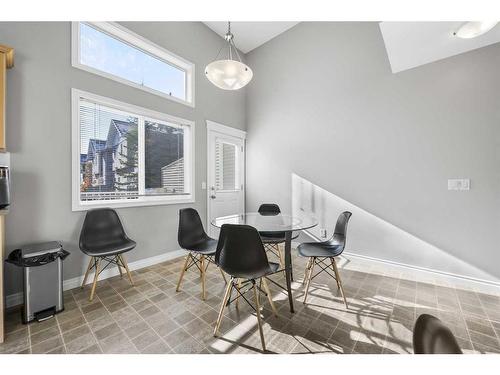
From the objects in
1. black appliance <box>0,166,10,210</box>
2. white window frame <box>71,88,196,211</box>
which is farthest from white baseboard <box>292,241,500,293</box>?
black appliance <box>0,166,10,210</box>

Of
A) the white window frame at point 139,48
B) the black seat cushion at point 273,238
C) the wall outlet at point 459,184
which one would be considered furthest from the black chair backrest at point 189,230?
the wall outlet at point 459,184

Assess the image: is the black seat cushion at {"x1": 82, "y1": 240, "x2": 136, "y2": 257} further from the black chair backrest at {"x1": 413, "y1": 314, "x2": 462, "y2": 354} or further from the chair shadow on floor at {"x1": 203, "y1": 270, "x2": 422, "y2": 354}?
the black chair backrest at {"x1": 413, "y1": 314, "x2": 462, "y2": 354}

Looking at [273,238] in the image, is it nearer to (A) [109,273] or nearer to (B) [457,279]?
(A) [109,273]

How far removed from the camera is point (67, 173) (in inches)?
90.5

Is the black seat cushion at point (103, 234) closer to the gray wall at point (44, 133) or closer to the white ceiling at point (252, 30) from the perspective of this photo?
the gray wall at point (44, 133)

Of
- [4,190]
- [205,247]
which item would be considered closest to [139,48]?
[4,190]

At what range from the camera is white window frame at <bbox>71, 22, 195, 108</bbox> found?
2.33 meters

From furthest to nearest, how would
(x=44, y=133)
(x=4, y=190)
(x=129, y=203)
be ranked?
(x=129, y=203) → (x=44, y=133) → (x=4, y=190)

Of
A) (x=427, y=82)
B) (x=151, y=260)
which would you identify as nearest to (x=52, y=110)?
(x=151, y=260)

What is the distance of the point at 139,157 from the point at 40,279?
1735 millimetres

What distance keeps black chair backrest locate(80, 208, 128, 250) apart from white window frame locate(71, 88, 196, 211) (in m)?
0.14

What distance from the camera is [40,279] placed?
1788 mm

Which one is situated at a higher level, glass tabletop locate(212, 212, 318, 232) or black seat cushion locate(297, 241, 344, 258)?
glass tabletop locate(212, 212, 318, 232)

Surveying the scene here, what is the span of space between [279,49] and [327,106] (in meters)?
1.63
